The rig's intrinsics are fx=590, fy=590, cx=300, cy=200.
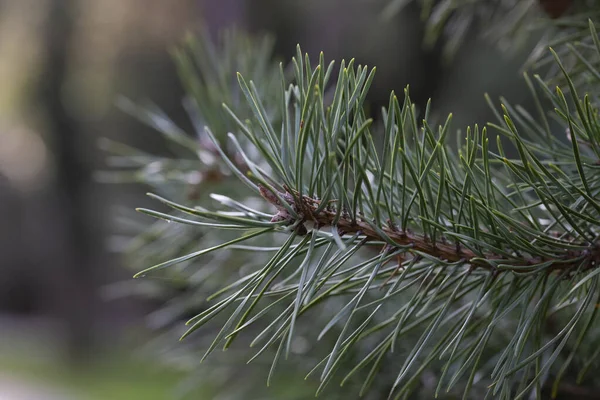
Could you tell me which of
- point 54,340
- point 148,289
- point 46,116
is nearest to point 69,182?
point 46,116

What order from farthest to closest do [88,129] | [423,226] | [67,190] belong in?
[88,129] → [67,190] → [423,226]

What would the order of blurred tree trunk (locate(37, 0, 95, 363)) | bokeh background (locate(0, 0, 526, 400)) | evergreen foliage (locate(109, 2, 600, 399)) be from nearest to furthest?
evergreen foliage (locate(109, 2, 600, 399)), bokeh background (locate(0, 0, 526, 400)), blurred tree trunk (locate(37, 0, 95, 363))

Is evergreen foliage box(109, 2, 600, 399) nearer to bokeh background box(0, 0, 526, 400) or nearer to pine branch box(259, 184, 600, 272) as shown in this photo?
pine branch box(259, 184, 600, 272)

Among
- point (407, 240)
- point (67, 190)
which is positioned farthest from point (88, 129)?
point (407, 240)

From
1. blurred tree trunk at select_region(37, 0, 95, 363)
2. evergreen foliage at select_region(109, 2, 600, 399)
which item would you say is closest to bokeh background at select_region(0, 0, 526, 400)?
blurred tree trunk at select_region(37, 0, 95, 363)

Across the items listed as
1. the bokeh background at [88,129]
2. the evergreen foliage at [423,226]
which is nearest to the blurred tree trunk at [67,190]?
the bokeh background at [88,129]

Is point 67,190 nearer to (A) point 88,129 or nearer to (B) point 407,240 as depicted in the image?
(A) point 88,129

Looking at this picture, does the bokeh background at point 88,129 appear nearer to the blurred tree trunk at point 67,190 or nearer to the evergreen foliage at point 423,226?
the blurred tree trunk at point 67,190

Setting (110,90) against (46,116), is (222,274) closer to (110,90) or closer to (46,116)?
(46,116)
